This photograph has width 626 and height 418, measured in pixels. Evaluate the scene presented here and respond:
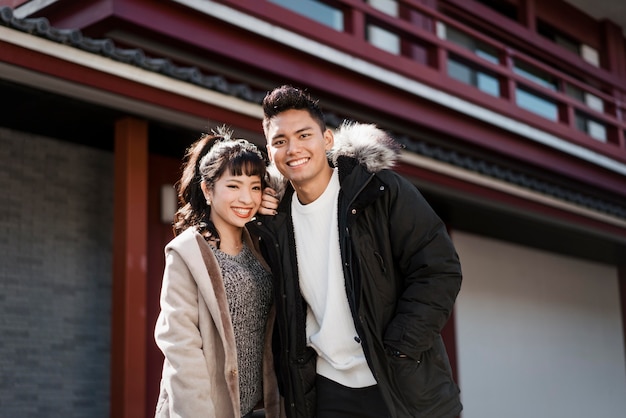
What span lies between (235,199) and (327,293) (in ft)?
1.65

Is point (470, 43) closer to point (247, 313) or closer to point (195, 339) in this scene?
point (247, 313)

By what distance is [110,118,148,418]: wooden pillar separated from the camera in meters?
5.61

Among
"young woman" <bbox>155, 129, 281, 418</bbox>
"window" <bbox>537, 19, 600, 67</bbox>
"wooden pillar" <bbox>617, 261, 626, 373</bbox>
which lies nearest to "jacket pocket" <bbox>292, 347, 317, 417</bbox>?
"young woman" <bbox>155, 129, 281, 418</bbox>

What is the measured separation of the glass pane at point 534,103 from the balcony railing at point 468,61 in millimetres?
13

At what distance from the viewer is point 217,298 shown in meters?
3.12

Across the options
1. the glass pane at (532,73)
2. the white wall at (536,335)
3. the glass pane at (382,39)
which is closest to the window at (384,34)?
the glass pane at (382,39)

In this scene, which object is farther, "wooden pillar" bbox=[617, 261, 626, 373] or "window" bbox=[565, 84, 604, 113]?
"window" bbox=[565, 84, 604, 113]

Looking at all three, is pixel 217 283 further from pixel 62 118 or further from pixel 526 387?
pixel 526 387

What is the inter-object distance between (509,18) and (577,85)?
1.30m

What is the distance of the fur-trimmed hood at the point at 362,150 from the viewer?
3.29 m

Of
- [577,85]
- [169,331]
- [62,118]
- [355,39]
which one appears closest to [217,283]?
[169,331]

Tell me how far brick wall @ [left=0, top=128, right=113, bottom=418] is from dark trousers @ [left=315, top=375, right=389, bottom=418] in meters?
3.28

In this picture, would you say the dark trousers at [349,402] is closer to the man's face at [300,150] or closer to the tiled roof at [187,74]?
the man's face at [300,150]

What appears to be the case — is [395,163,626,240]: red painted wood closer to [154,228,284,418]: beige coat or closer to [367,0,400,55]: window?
[367,0,400,55]: window
